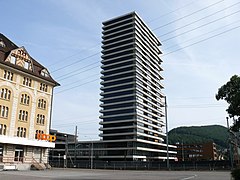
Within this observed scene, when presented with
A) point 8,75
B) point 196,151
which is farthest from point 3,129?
point 196,151

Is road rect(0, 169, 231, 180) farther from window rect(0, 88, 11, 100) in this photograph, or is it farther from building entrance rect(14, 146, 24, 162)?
window rect(0, 88, 11, 100)

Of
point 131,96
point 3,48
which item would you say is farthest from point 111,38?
point 3,48

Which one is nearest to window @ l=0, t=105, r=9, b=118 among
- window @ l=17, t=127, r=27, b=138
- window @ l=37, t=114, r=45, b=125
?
window @ l=17, t=127, r=27, b=138

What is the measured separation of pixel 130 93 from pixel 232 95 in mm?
99482

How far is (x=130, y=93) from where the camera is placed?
11938 cm

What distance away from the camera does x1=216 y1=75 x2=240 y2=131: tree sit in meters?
19.3

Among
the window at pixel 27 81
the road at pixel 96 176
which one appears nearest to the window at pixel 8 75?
the window at pixel 27 81

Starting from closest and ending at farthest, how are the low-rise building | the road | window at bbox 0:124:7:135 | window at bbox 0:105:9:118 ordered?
the road → window at bbox 0:124:7:135 → window at bbox 0:105:9:118 → the low-rise building

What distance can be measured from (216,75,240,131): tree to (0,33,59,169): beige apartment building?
32.2m

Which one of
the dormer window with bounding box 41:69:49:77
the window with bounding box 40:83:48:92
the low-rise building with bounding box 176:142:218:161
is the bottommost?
the low-rise building with bounding box 176:142:218:161

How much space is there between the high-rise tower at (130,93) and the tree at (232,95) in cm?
8976

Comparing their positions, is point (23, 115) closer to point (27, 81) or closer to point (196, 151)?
point (27, 81)

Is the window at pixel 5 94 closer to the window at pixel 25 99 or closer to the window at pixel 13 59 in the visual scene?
the window at pixel 25 99

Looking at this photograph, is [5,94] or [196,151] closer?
[5,94]
